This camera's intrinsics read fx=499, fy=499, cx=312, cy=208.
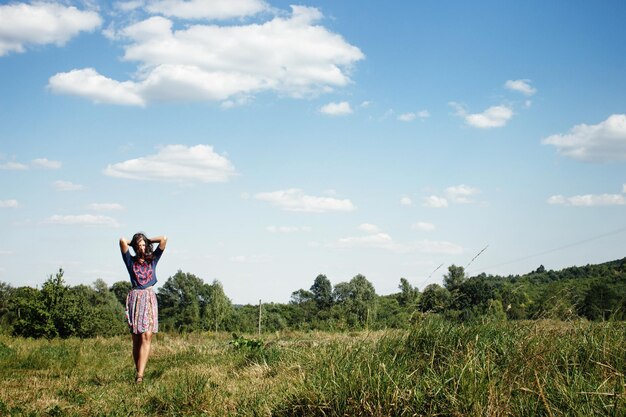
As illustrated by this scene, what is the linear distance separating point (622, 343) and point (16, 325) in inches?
714

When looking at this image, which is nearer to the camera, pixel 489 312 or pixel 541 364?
pixel 541 364

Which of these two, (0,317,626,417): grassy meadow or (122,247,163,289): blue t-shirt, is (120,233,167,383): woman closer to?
(122,247,163,289): blue t-shirt

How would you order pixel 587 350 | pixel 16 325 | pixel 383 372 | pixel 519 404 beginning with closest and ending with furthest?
1. pixel 519 404
2. pixel 383 372
3. pixel 587 350
4. pixel 16 325

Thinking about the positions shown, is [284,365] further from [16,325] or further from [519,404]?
[16,325]

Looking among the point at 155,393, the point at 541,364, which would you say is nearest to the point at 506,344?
the point at 541,364

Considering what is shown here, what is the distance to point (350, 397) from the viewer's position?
11.6 ft

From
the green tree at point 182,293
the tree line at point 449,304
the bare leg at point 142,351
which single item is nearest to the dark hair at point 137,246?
the bare leg at point 142,351

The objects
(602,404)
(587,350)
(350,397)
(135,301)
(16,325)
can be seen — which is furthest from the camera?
(16,325)

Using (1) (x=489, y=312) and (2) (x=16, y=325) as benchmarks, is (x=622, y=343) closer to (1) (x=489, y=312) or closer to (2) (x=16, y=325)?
(1) (x=489, y=312)

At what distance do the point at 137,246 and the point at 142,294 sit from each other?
65 centimetres

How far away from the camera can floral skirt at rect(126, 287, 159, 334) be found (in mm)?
6363

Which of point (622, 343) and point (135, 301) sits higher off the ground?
point (135, 301)

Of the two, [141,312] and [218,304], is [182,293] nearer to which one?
[218,304]

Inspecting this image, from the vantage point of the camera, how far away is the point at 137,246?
6684mm
